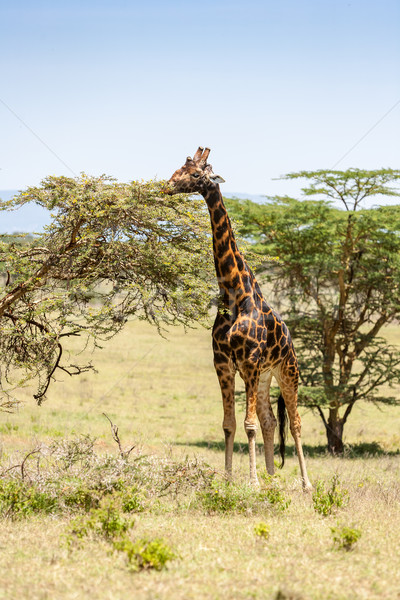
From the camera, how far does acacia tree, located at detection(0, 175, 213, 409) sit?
876 centimetres

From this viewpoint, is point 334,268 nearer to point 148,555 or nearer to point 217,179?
point 217,179

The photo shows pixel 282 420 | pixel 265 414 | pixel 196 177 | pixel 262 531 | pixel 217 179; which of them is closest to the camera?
pixel 262 531

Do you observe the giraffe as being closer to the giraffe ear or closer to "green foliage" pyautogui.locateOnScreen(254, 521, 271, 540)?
the giraffe ear

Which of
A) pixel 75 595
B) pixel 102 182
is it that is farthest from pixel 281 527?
pixel 102 182

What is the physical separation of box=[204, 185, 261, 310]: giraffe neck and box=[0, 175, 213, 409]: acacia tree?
1.08ft

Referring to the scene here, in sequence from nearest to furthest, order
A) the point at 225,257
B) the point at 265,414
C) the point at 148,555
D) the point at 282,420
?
the point at 148,555 → the point at 225,257 → the point at 265,414 → the point at 282,420

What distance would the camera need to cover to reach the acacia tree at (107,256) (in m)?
8.76

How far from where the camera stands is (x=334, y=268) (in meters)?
18.5

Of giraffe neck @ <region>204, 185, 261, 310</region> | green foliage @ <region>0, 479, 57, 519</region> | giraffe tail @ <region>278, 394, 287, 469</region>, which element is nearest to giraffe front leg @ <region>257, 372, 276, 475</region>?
giraffe tail @ <region>278, 394, 287, 469</region>

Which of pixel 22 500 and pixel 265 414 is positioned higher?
pixel 265 414

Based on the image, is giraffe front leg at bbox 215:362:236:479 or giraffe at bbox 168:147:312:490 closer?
giraffe at bbox 168:147:312:490

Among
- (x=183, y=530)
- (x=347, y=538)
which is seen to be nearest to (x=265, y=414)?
(x=183, y=530)

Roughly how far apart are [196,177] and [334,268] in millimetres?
10150

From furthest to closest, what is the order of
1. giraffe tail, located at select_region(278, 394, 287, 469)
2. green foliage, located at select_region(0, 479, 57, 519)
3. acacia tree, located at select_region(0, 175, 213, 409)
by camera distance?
giraffe tail, located at select_region(278, 394, 287, 469) → acacia tree, located at select_region(0, 175, 213, 409) → green foliage, located at select_region(0, 479, 57, 519)
